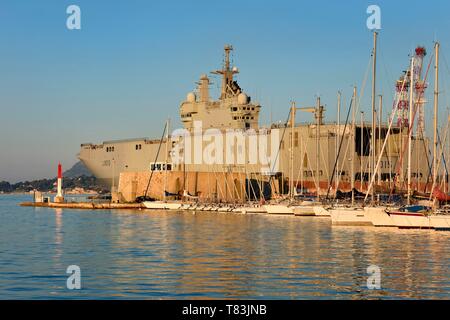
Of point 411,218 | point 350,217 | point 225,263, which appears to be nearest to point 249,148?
point 350,217

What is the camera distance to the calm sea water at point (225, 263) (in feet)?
76.3

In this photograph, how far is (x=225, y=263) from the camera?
30.6 m

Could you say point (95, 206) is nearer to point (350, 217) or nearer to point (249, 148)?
point (249, 148)

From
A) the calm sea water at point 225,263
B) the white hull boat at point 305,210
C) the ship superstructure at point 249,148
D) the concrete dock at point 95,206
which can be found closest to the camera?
the calm sea water at point 225,263

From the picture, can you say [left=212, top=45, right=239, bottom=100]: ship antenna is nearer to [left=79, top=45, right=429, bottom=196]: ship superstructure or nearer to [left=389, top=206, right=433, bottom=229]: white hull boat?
[left=79, top=45, right=429, bottom=196]: ship superstructure

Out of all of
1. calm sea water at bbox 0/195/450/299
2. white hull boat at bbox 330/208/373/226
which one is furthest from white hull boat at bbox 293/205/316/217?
calm sea water at bbox 0/195/450/299

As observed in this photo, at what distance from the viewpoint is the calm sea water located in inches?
915

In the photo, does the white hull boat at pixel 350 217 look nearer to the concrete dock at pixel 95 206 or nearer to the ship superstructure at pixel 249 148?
the ship superstructure at pixel 249 148

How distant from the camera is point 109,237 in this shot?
151 ft

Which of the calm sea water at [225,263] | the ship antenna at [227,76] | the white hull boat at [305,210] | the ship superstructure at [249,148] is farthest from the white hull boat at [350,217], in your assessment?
the ship antenna at [227,76]

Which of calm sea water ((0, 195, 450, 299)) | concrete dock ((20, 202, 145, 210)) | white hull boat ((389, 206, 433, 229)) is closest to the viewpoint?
calm sea water ((0, 195, 450, 299))
